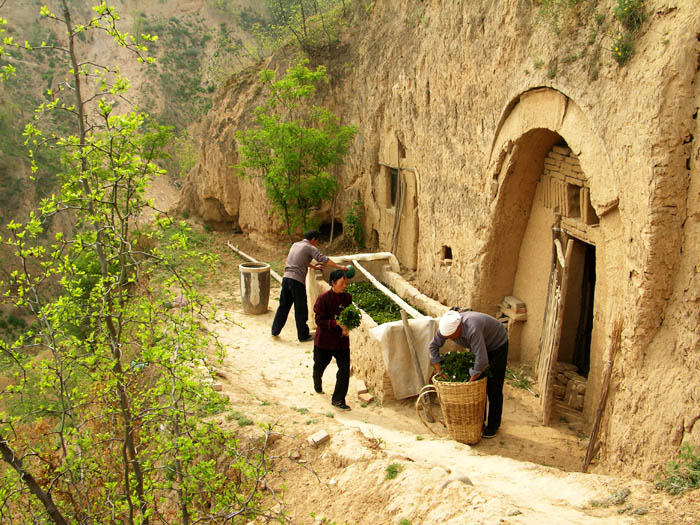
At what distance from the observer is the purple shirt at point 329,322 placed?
20.1ft

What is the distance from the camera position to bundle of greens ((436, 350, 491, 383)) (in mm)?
5477

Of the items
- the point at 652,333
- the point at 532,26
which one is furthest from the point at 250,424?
the point at 532,26

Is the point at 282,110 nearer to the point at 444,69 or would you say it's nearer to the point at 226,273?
the point at 226,273

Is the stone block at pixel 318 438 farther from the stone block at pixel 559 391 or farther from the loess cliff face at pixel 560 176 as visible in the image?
the stone block at pixel 559 391

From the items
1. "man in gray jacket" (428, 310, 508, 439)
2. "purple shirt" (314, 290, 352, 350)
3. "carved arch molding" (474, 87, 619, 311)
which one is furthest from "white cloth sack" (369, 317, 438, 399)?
"carved arch molding" (474, 87, 619, 311)

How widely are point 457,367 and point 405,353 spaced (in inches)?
32.7

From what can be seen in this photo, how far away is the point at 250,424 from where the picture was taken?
5.29 meters

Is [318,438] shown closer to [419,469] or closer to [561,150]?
[419,469]

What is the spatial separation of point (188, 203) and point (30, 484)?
14.5 metres

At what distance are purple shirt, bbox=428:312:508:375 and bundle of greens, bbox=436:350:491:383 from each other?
0.11 m

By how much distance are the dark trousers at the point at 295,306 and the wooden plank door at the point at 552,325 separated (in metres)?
3.42

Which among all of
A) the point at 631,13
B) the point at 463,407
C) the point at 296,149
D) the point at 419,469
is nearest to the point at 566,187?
the point at 631,13

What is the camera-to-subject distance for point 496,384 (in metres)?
5.66

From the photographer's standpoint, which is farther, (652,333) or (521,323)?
(521,323)
